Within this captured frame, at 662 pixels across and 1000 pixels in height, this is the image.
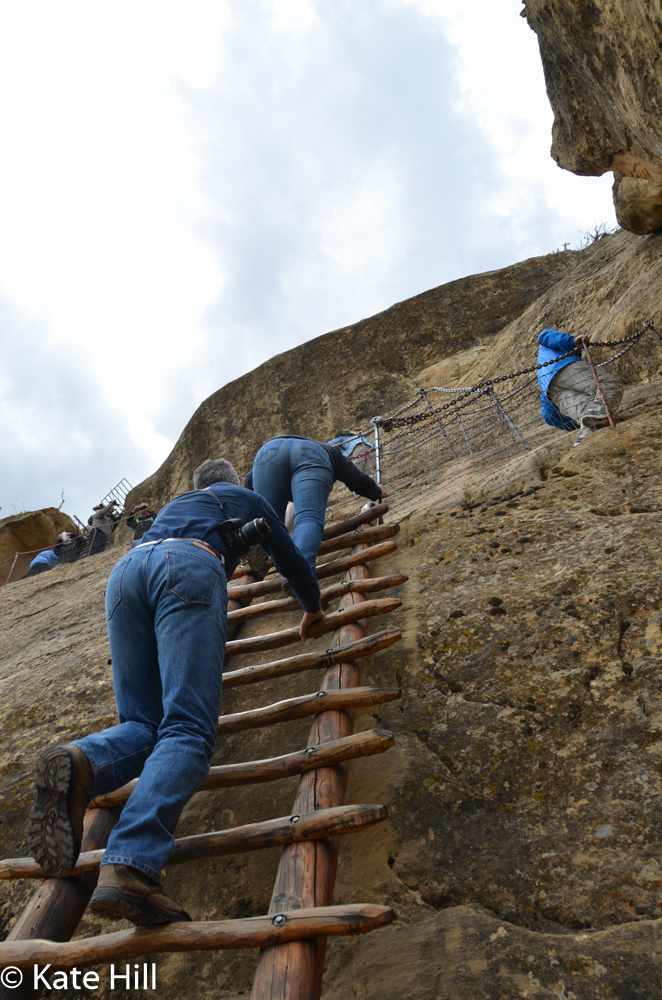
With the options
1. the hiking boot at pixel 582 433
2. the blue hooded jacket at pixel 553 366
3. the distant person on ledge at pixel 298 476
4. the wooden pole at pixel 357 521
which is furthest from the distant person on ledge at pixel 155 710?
the blue hooded jacket at pixel 553 366

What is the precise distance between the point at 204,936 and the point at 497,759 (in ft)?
3.29

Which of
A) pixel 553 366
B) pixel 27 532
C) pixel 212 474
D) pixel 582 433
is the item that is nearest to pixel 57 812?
pixel 212 474

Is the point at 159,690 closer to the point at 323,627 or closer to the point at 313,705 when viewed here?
the point at 313,705

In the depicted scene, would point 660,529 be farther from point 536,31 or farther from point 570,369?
point 536,31

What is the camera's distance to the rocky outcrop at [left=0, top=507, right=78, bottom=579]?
1614cm

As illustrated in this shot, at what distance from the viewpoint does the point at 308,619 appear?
2953mm

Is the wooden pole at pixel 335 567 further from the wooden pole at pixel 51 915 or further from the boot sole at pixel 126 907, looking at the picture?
the boot sole at pixel 126 907

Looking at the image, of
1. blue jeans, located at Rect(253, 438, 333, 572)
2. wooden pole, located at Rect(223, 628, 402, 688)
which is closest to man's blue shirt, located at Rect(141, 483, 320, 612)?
wooden pole, located at Rect(223, 628, 402, 688)

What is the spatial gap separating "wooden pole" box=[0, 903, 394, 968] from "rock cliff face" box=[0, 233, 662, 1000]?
0.26 meters

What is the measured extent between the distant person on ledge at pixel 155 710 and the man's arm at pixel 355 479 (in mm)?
1284

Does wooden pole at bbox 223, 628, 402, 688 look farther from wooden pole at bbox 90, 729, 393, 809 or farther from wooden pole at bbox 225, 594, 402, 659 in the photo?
wooden pole at bbox 90, 729, 393, 809

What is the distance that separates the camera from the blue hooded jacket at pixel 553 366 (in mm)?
4836

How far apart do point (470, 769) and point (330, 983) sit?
717 mm

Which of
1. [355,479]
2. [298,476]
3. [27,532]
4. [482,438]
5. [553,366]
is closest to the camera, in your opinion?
[298,476]
